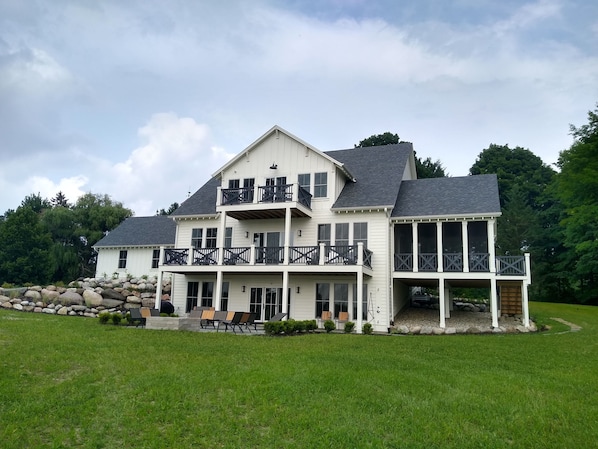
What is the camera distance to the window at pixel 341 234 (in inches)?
853

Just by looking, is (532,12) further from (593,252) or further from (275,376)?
(593,252)

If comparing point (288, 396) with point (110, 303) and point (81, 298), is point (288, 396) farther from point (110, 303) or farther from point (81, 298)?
point (81, 298)

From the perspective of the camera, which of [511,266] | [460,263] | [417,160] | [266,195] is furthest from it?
[417,160]

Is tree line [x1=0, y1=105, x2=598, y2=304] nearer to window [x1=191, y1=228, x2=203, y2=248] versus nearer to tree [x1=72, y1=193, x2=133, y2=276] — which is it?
tree [x1=72, y1=193, x2=133, y2=276]

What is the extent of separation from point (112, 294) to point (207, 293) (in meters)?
5.42

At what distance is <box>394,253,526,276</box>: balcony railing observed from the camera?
1991 cm

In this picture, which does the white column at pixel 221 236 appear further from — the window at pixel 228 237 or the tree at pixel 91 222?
the tree at pixel 91 222

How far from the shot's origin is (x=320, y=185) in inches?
887

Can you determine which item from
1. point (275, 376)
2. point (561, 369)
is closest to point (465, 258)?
point (561, 369)

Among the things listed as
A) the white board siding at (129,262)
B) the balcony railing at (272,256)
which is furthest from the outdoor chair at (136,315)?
the white board siding at (129,262)

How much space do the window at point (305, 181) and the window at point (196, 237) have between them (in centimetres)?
634

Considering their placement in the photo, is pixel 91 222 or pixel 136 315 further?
pixel 91 222

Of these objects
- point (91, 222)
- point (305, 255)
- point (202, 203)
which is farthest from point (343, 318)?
point (91, 222)

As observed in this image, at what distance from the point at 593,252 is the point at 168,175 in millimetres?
34555
